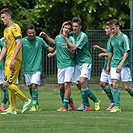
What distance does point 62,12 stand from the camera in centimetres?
4197

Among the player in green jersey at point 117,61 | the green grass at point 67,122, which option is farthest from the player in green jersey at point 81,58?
the green grass at point 67,122

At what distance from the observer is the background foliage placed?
39.1 m

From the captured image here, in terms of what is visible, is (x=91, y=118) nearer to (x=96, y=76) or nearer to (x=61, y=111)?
(x=61, y=111)

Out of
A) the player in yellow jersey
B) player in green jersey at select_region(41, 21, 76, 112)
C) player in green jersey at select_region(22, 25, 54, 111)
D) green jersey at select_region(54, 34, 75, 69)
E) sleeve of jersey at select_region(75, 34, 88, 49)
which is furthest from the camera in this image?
player in green jersey at select_region(22, 25, 54, 111)

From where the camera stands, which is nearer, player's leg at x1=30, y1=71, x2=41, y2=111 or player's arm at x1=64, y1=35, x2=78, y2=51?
player's arm at x1=64, y1=35, x2=78, y2=51

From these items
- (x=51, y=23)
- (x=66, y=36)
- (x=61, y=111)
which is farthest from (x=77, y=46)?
(x=51, y=23)

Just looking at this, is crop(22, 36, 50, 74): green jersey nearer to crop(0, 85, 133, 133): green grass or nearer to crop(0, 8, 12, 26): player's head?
crop(0, 85, 133, 133): green grass

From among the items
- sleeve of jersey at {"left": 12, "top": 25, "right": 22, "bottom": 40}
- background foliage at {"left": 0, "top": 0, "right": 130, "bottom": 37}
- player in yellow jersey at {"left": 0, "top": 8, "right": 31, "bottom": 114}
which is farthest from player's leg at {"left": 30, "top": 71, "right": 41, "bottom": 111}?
background foliage at {"left": 0, "top": 0, "right": 130, "bottom": 37}

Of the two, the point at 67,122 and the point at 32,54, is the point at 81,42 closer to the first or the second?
the point at 32,54

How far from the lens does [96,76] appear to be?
29609 mm

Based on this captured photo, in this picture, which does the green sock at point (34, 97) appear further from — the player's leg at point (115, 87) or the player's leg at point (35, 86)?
the player's leg at point (115, 87)

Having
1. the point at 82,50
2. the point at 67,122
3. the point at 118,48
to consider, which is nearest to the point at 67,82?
the point at 82,50

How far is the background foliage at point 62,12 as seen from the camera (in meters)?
39.1

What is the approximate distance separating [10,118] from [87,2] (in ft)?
80.6
